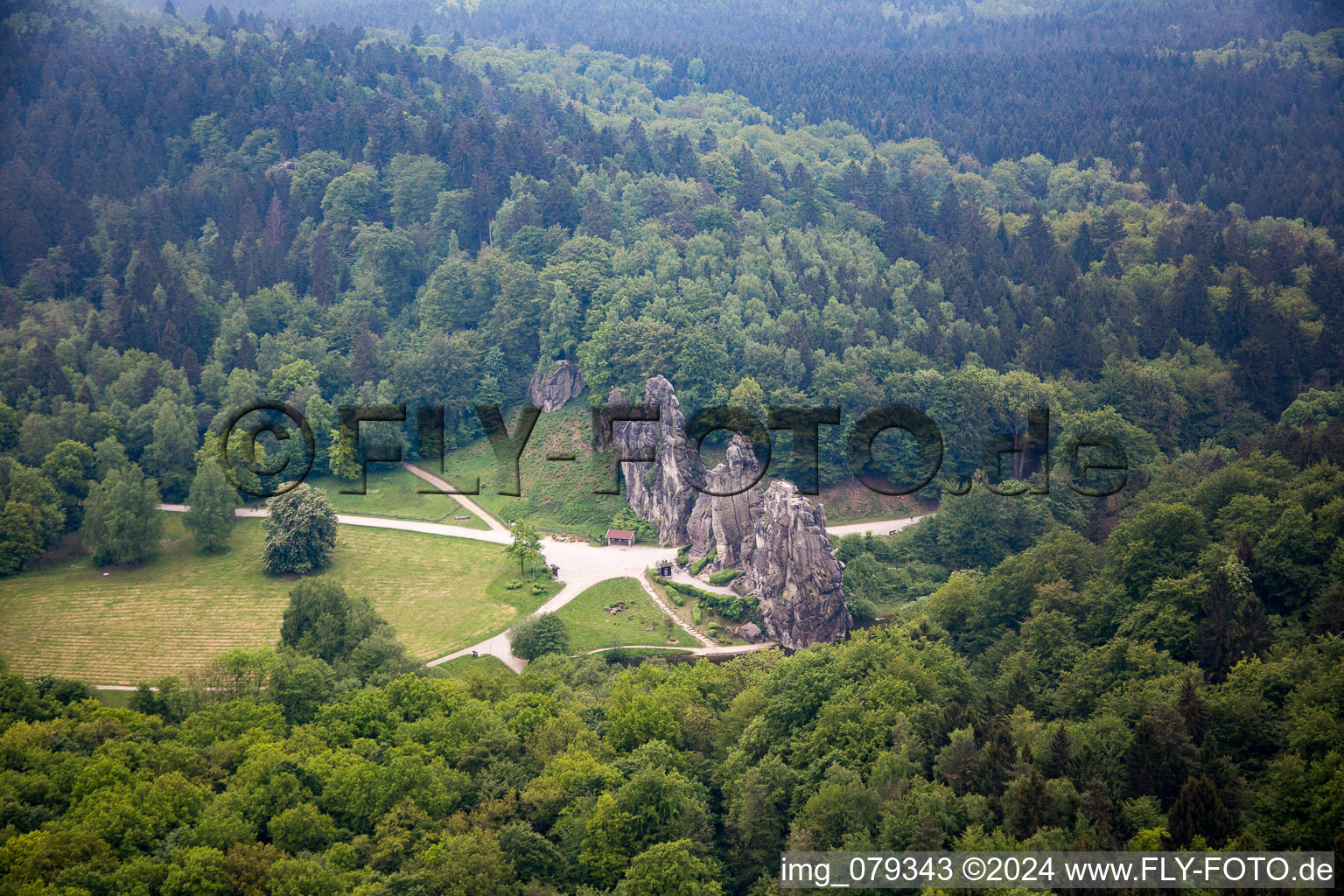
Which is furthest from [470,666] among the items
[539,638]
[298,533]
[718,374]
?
[718,374]

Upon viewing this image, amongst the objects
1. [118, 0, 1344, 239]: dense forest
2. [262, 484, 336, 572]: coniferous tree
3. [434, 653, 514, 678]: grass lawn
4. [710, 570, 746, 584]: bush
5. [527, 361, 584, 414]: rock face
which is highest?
[118, 0, 1344, 239]: dense forest

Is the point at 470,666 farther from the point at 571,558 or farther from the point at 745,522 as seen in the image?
the point at 745,522

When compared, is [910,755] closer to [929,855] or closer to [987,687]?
[929,855]

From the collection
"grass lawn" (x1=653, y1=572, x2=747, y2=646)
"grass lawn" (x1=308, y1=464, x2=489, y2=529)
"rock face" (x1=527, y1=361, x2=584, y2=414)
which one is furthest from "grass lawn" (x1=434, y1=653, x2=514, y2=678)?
"rock face" (x1=527, y1=361, x2=584, y2=414)

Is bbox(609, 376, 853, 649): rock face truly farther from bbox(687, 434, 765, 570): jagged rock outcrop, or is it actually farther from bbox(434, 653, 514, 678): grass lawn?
bbox(434, 653, 514, 678): grass lawn

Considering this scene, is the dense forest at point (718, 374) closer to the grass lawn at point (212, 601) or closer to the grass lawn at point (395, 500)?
the grass lawn at point (212, 601)

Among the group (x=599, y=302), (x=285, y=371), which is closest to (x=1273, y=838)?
(x=599, y=302)

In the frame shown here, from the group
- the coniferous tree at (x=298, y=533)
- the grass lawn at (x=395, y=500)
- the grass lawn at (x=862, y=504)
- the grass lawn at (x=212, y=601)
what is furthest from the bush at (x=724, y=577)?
the coniferous tree at (x=298, y=533)
